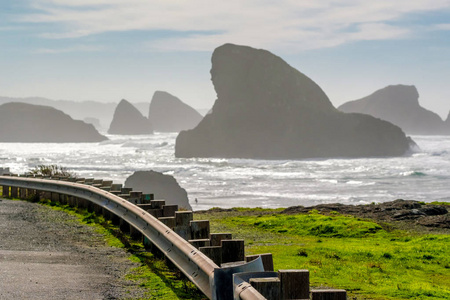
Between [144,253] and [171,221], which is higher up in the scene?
[171,221]

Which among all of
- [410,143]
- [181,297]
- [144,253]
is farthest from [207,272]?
[410,143]

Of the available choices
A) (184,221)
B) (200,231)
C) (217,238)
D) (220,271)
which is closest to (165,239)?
(184,221)

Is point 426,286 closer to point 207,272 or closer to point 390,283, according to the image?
point 390,283

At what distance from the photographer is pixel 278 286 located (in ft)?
14.9

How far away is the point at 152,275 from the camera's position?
8719mm

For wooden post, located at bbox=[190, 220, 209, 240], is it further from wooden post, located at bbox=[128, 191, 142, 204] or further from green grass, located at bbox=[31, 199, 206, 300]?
wooden post, located at bbox=[128, 191, 142, 204]

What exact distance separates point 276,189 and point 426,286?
6330cm

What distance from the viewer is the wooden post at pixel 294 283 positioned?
14.8 feet

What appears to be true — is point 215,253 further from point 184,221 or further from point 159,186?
point 159,186

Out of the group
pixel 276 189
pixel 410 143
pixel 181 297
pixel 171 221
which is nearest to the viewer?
pixel 181 297

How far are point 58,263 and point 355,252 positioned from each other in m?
4.49

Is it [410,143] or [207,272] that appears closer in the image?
[207,272]

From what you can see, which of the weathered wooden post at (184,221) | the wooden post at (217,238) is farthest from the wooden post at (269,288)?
the weathered wooden post at (184,221)

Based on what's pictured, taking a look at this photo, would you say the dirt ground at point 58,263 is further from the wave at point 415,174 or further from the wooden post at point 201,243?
the wave at point 415,174
